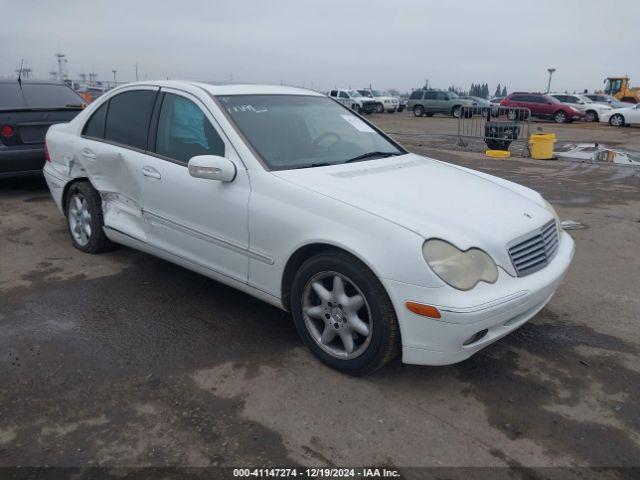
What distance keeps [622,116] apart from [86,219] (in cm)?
2750

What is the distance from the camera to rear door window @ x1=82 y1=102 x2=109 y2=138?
4598 mm

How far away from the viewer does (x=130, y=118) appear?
4.29 metres

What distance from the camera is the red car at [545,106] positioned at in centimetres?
2772

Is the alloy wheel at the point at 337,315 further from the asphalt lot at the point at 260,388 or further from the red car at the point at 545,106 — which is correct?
the red car at the point at 545,106

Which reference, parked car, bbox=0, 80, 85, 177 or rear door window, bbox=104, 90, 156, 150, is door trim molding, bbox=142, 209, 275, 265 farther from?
parked car, bbox=0, 80, 85, 177

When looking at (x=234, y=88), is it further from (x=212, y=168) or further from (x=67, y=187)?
(x=67, y=187)

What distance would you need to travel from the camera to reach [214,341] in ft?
11.2

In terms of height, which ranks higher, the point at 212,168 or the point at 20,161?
the point at 212,168

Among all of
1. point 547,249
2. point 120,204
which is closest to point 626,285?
point 547,249

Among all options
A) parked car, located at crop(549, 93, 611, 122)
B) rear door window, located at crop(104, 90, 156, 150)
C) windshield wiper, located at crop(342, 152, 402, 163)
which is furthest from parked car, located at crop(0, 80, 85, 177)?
parked car, located at crop(549, 93, 611, 122)

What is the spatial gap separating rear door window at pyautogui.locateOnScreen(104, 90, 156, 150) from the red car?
26113 millimetres

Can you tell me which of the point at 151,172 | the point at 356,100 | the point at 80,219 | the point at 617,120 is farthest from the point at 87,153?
the point at 356,100

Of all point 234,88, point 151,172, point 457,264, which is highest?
point 234,88

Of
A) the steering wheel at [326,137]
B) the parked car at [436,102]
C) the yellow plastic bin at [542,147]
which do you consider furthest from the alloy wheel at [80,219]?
the parked car at [436,102]
